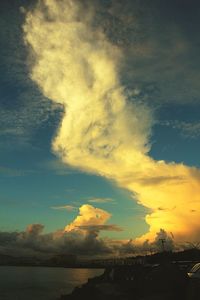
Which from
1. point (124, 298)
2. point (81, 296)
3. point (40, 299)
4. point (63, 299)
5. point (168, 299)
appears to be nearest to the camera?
point (168, 299)

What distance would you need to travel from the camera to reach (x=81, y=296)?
53.5 metres

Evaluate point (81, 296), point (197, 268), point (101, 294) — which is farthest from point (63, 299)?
point (197, 268)

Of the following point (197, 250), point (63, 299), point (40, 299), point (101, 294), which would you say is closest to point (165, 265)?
point (101, 294)

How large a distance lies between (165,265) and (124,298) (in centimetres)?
815

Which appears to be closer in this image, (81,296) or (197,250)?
(81,296)

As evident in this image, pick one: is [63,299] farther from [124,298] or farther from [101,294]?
[124,298]

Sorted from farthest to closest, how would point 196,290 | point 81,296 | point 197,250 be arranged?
point 197,250, point 81,296, point 196,290

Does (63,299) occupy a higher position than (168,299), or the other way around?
(63,299)

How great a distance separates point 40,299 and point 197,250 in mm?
93319

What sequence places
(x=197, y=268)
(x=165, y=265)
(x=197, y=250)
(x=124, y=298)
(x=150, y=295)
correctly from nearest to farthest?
(x=197, y=268), (x=150, y=295), (x=165, y=265), (x=124, y=298), (x=197, y=250)

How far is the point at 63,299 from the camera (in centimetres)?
6203

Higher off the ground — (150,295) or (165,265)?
(165,265)

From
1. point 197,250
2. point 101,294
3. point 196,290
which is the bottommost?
point 196,290

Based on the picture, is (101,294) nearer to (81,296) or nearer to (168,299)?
(81,296)
